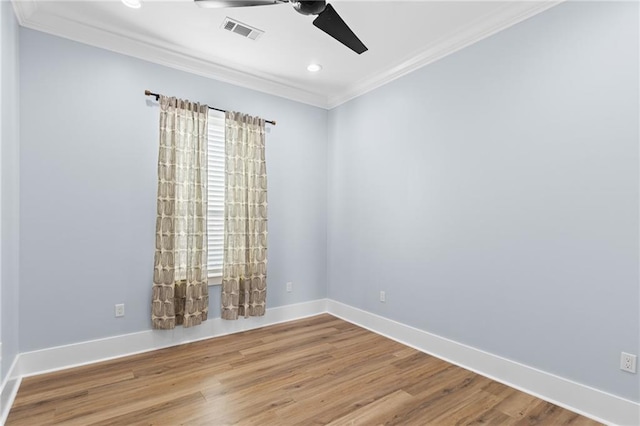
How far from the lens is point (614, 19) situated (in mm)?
2148

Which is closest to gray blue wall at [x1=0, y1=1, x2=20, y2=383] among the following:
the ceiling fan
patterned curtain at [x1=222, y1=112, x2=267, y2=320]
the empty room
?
the empty room

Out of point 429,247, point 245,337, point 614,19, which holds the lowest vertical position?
point 245,337

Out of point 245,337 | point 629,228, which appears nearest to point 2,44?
point 245,337

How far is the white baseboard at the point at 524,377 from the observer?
2102mm

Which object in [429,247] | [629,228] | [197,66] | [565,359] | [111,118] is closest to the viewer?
[629,228]

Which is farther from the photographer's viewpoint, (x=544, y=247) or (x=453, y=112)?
(x=453, y=112)

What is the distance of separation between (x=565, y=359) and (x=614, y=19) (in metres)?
2.34

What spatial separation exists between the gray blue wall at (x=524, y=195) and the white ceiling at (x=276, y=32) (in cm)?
21

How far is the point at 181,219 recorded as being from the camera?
334 cm

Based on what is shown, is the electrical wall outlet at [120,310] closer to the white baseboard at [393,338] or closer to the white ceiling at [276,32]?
the white baseboard at [393,338]

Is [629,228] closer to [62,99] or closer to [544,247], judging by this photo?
[544,247]

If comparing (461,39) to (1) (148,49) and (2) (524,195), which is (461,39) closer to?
(2) (524,195)

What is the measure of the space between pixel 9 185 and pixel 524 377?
13.4 feet

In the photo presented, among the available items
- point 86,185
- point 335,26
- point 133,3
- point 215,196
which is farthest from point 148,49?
point 335,26
